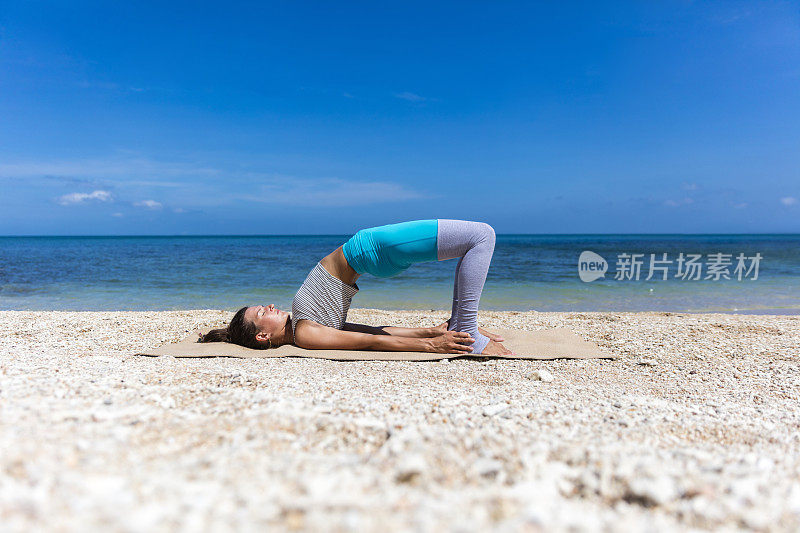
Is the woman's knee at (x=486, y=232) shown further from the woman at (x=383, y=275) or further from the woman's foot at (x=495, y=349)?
the woman's foot at (x=495, y=349)

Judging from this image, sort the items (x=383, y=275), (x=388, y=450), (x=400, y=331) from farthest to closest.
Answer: (x=400, y=331)
(x=383, y=275)
(x=388, y=450)

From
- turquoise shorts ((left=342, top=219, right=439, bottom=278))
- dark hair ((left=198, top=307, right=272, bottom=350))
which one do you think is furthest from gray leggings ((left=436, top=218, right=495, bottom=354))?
dark hair ((left=198, top=307, right=272, bottom=350))

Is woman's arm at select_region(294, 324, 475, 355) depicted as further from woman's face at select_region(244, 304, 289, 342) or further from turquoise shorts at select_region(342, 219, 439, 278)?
turquoise shorts at select_region(342, 219, 439, 278)

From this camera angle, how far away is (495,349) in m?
4.22

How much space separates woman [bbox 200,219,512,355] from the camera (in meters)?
4.14

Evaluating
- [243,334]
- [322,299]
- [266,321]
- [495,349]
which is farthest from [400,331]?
[243,334]

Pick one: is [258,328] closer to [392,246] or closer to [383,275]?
[383,275]

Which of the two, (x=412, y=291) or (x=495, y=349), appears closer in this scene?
(x=495, y=349)

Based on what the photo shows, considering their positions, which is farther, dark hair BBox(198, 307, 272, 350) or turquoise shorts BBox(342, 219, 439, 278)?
dark hair BBox(198, 307, 272, 350)

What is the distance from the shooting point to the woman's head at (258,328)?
14.7 ft

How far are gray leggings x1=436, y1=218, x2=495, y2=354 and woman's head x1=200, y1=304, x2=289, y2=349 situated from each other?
1.78m

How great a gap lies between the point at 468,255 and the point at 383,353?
122 cm

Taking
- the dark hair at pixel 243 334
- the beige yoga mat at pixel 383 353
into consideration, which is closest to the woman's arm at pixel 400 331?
the beige yoga mat at pixel 383 353

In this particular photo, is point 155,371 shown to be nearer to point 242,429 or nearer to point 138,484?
point 242,429
